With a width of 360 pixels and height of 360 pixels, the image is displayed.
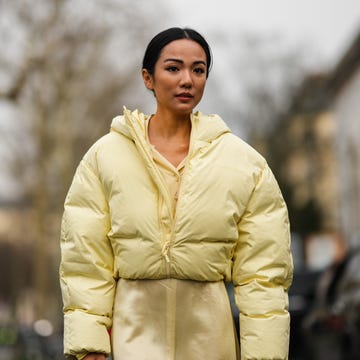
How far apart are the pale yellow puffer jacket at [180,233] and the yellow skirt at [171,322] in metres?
0.06

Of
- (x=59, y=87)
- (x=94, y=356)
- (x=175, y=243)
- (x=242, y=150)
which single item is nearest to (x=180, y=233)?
(x=175, y=243)

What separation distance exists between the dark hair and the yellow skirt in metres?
0.85

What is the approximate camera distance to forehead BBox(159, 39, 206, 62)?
453cm

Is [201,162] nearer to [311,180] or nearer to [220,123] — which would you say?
[220,123]

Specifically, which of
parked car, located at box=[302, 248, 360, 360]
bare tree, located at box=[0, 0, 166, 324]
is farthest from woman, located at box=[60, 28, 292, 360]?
bare tree, located at box=[0, 0, 166, 324]

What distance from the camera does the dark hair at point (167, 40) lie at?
4551mm

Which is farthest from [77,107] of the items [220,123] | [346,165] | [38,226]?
[220,123]

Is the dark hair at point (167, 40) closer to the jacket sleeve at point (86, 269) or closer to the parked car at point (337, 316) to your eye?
the jacket sleeve at point (86, 269)

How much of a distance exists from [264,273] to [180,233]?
1.13 feet

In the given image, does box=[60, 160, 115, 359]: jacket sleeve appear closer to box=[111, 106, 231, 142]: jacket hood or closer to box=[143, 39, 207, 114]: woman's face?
box=[111, 106, 231, 142]: jacket hood

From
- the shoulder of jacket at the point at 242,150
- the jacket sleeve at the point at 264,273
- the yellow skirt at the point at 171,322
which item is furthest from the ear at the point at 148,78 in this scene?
the yellow skirt at the point at 171,322

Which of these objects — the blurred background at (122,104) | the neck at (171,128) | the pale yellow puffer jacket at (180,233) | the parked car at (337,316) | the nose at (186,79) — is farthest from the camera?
the blurred background at (122,104)

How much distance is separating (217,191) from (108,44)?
34.9 m

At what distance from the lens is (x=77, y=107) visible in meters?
45.1
